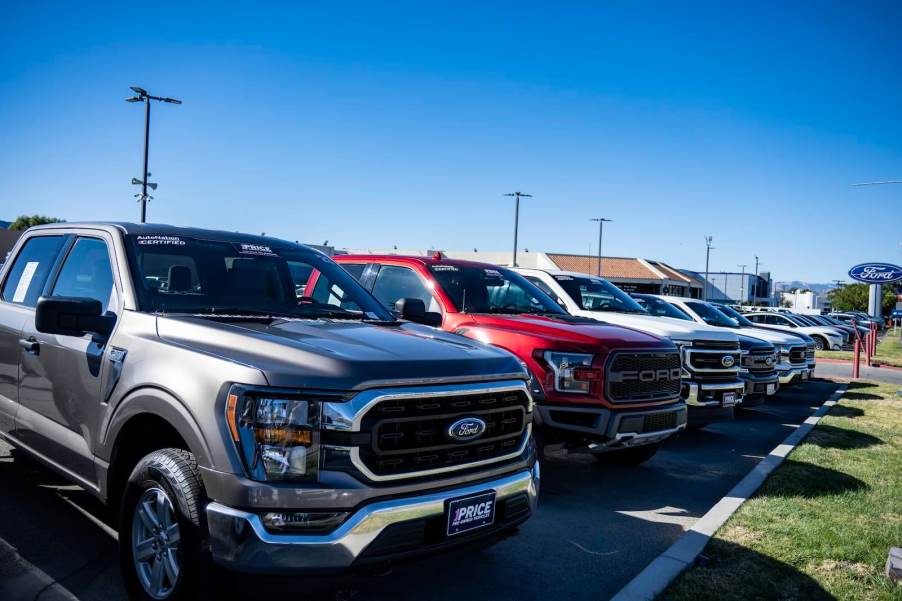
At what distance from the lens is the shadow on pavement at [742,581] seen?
3.98 metres

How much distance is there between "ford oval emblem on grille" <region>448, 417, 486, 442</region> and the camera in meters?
3.32

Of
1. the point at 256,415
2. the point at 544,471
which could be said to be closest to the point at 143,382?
the point at 256,415

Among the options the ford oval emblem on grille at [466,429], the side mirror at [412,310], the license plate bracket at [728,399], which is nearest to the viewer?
the ford oval emblem on grille at [466,429]

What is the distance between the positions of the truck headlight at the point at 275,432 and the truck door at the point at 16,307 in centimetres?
255

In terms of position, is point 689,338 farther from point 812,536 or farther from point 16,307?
point 16,307

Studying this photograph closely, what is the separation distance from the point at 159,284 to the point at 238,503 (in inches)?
72.0

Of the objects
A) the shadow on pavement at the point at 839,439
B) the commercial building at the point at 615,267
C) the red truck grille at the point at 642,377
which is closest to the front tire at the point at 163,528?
the red truck grille at the point at 642,377

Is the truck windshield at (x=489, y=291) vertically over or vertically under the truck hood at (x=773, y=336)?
over

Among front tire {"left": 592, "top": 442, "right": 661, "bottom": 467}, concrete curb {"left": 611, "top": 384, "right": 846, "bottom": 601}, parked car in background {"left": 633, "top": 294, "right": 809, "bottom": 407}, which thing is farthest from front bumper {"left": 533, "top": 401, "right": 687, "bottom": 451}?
parked car in background {"left": 633, "top": 294, "right": 809, "bottom": 407}

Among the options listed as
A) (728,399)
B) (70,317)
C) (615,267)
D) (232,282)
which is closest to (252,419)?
(70,317)

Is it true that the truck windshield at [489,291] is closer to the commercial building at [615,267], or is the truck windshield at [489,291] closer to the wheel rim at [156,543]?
the wheel rim at [156,543]

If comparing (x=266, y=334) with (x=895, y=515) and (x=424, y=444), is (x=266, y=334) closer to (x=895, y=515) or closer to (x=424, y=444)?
(x=424, y=444)

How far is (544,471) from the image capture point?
7.05 metres

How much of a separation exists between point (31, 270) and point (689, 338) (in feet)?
24.0
